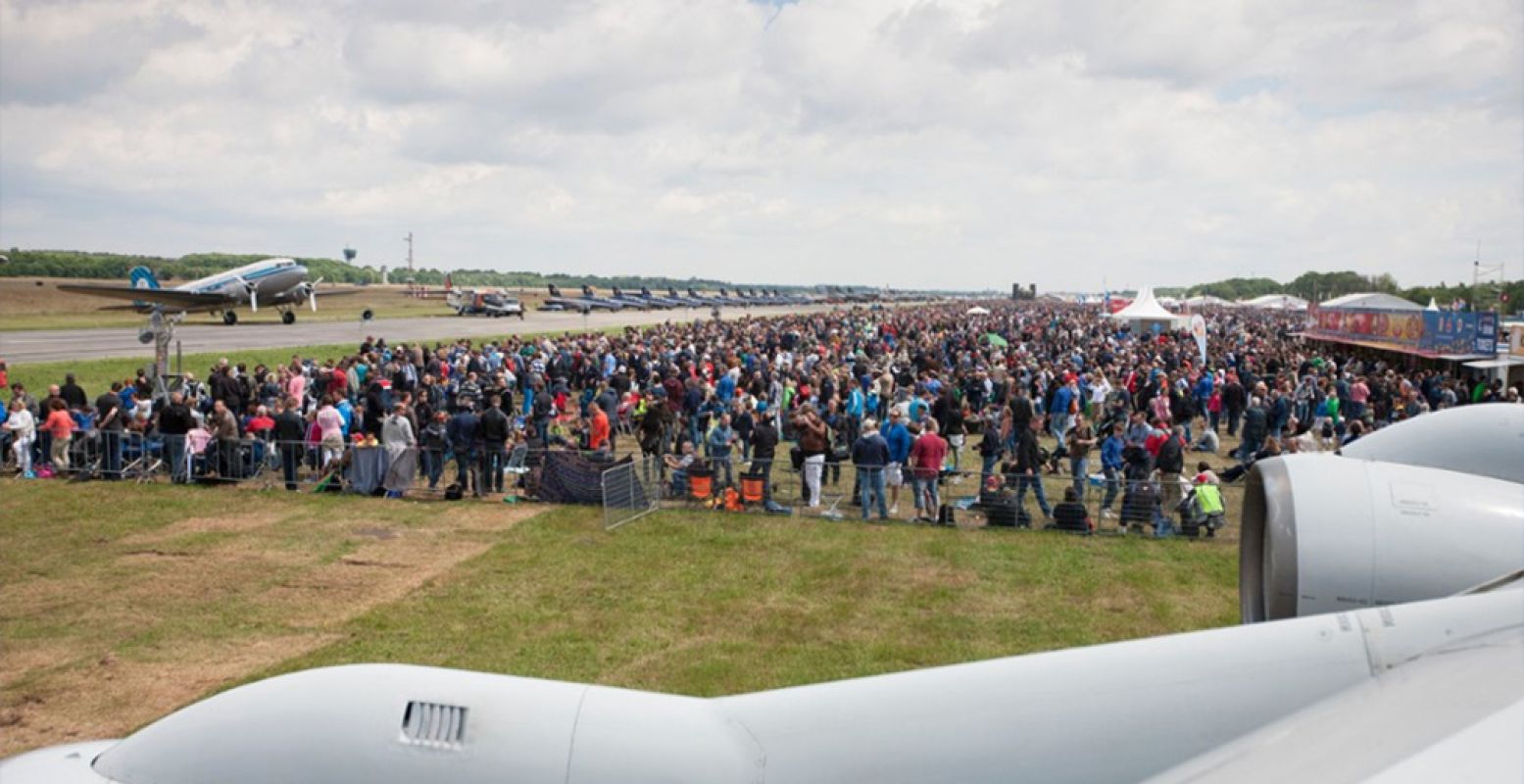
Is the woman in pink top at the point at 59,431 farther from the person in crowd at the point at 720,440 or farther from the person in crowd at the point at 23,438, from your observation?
the person in crowd at the point at 720,440

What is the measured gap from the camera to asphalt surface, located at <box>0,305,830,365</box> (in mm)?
39156

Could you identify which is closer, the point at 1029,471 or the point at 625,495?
the point at 625,495

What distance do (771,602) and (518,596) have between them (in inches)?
125

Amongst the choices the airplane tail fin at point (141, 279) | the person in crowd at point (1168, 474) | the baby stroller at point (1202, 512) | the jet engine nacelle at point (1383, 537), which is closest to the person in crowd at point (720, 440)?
the person in crowd at point (1168, 474)

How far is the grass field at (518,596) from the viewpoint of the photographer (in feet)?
31.5

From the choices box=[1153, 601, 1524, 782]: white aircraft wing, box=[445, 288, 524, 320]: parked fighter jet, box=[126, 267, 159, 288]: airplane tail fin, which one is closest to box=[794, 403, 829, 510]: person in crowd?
box=[1153, 601, 1524, 782]: white aircraft wing

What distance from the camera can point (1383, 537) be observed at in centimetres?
552

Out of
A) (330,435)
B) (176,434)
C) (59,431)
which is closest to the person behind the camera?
(330,435)

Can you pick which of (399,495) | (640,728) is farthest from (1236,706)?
(399,495)

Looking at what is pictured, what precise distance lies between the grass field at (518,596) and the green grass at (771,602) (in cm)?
4

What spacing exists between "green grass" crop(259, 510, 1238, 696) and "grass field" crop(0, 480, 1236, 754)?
0.13 feet

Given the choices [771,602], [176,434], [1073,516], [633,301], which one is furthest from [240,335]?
[633,301]

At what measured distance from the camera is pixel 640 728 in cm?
401

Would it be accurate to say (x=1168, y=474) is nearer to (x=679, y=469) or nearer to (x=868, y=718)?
(x=679, y=469)
